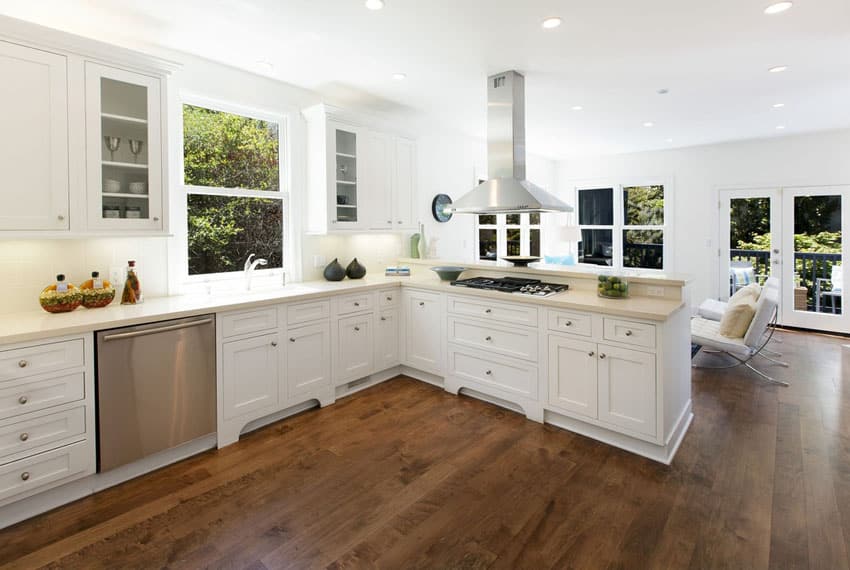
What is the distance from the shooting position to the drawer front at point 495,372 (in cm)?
321

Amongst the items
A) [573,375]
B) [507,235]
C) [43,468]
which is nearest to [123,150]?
[43,468]

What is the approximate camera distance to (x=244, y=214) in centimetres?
371

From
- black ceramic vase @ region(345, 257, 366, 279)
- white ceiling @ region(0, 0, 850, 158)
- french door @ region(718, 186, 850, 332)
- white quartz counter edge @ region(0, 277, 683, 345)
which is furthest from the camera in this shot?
french door @ region(718, 186, 850, 332)

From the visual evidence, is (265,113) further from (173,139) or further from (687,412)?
(687,412)

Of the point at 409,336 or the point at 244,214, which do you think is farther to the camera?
the point at 409,336

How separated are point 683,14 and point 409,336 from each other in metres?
3.06

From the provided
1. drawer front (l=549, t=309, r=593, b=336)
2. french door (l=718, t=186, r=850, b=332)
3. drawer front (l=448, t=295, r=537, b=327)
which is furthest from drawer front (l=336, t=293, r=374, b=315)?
french door (l=718, t=186, r=850, b=332)

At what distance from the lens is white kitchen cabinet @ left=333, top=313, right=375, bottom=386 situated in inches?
141

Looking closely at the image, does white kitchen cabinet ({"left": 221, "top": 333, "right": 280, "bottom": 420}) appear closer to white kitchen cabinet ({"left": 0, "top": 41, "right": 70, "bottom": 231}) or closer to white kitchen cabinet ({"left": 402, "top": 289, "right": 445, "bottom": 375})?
white kitchen cabinet ({"left": 0, "top": 41, "right": 70, "bottom": 231})

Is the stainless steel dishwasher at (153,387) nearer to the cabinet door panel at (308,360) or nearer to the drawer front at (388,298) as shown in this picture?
the cabinet door panel at (308,360)

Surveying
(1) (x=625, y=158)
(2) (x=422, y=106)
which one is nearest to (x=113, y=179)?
(2) (x=422, y=106)

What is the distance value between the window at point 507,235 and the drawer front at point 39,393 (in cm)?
499

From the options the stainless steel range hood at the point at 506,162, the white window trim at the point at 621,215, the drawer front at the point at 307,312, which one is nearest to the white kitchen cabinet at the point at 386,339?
the drawer front at the point at 307,312

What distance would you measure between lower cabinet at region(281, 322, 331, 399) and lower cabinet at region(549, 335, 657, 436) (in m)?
1.72
